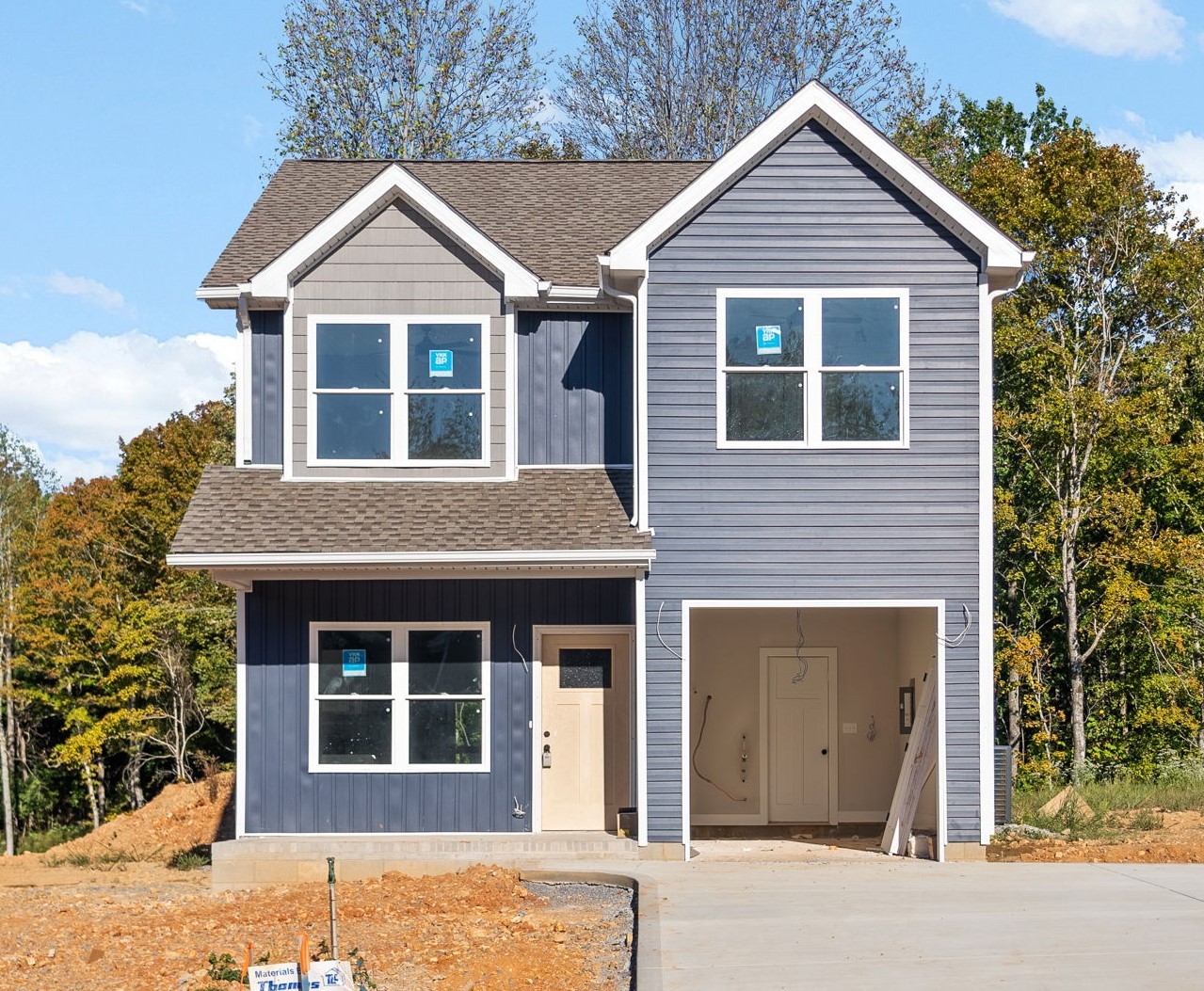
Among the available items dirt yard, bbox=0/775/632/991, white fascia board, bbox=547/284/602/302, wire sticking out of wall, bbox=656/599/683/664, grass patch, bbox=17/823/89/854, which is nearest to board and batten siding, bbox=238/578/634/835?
wire sticking out of wall, bbox=656/599/683/664

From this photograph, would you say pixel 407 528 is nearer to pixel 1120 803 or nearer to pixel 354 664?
pixel 354 664

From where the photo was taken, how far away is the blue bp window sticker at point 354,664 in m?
15.3

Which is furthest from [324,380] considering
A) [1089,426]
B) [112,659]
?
[112,659]

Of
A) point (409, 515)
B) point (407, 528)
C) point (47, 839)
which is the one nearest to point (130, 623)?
point (47, 839)

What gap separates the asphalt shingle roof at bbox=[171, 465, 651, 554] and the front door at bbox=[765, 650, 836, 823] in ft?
12.6

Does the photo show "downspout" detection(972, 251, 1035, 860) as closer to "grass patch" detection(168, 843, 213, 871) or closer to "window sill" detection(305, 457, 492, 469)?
"window sill" detection(305, 457, 492, 469)

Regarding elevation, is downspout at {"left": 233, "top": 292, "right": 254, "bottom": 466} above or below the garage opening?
above

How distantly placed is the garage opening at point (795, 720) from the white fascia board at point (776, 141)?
5.18m

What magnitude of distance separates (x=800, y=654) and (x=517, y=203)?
6.93 m

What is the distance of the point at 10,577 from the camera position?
117 feet

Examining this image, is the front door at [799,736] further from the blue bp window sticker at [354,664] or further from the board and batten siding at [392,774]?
the blue bp window sticker at [354,664]

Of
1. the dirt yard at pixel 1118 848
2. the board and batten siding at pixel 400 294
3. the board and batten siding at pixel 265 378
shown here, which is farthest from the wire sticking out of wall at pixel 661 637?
the board and batten siding at pixel 265 378

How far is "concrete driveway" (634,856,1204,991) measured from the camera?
930 centimetres

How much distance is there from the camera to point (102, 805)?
36562 millimetres
